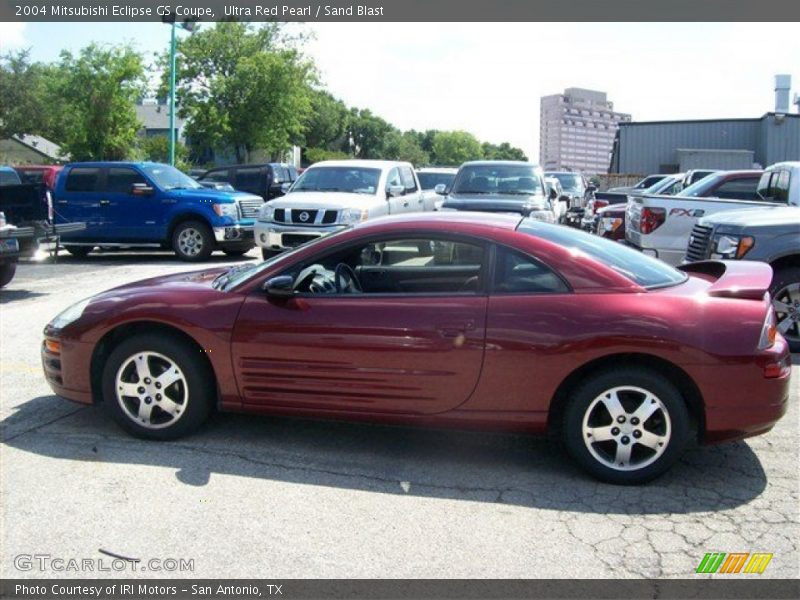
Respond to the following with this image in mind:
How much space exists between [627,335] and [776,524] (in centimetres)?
118

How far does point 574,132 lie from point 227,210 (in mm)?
115947

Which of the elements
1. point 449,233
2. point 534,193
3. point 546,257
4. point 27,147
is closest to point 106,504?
point 449,233

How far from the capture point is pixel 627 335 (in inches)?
173

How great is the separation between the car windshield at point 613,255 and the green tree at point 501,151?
434 ft

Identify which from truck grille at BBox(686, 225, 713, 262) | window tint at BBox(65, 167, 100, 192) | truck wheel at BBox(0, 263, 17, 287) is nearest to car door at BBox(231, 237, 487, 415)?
truck grille at BBox(686, 225, 713, 262)

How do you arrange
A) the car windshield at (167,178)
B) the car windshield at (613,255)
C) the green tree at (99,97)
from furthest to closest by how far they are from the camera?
the green tree at (99,97) → the car windshield at (167,178) → the car windshield at (613,255)

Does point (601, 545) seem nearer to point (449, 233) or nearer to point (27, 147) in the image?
point (449, 233)

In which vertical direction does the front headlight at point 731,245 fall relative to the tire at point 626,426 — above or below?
above

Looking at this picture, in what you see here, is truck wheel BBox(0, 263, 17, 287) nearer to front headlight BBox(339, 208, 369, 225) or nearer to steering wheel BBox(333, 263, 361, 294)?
front headlight BBox(339, 208, 369, 225)

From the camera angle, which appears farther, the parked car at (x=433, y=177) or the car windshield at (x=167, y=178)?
the parked car at (x=433, y=177)

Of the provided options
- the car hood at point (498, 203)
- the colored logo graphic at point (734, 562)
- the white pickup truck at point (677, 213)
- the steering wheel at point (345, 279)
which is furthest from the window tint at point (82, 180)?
the colored logo graphic at point (734, 562)

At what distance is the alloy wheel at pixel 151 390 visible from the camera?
16.6 feet

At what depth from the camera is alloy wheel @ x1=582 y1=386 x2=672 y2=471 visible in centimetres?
442

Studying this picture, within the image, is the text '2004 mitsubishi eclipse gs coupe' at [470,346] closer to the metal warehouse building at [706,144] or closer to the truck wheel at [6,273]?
the truck wheel at [6,273]
